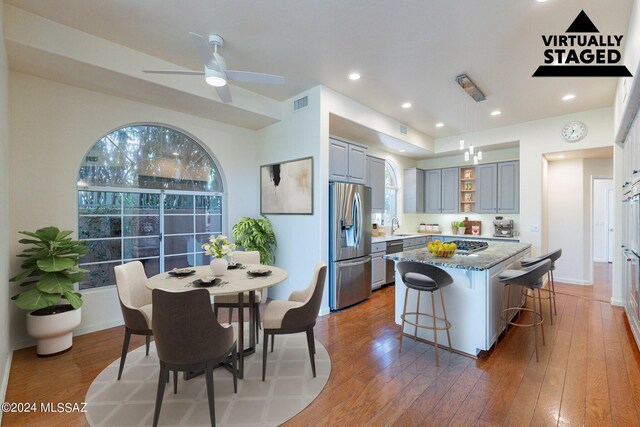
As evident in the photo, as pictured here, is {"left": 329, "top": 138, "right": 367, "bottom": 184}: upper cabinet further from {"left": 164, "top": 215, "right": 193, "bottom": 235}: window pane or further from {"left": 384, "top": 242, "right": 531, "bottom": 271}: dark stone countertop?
{"left": 164, "top": 215, "right": 193, "bottom": 235}: window pane

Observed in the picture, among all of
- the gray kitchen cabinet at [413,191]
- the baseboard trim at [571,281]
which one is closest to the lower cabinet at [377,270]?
the gray kitchen cabinet at [413,191]

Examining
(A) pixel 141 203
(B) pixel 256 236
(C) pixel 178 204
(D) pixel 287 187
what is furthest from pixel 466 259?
(A) pixel 141 203

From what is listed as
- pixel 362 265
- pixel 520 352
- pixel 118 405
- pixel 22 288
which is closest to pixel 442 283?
pixel 520 352

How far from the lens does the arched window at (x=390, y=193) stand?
6801 mm

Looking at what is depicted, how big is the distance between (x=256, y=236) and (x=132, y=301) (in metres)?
1.96

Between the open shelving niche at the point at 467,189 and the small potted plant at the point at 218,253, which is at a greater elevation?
the open shelving niche at the point at 467,189

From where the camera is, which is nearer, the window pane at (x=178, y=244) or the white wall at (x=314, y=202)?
the white wall at (x=314, y=202)

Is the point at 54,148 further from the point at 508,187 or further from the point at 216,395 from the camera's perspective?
the point at 508,187

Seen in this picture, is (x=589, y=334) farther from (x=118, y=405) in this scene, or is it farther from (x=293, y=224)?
(x=118, y=405)

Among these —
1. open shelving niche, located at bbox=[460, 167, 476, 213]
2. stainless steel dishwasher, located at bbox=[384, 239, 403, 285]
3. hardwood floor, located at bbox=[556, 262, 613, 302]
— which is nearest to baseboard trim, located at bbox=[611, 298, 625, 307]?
hardwood floor, located at bbox=[556, 262, 613, 302]

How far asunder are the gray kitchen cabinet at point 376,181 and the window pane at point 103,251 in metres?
4.10

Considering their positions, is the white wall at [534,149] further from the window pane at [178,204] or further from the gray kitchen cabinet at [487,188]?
the window pane at [178,204]

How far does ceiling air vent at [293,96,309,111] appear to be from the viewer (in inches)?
164

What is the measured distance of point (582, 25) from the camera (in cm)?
268
